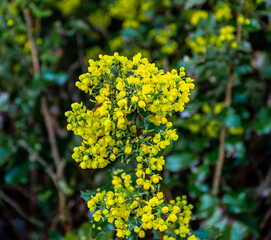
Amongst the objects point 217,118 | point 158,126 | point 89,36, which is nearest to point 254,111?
point 217,118

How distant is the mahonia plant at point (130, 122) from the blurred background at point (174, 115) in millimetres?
527

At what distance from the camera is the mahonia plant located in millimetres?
599

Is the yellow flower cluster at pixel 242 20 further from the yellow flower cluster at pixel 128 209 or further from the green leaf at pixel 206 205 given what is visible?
the yellow flower cluster at pixel 128 209

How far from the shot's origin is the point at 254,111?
5.77 ft

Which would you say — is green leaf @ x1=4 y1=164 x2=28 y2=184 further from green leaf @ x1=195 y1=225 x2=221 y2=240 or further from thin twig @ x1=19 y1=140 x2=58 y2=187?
green leaf @ x1=195 y1=225 x2=221 y2=240

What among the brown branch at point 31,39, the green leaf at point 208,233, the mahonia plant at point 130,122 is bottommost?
the green leaf at point 208,233

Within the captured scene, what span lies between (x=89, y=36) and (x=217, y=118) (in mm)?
1023

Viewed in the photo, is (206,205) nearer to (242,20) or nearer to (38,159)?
(242,20)

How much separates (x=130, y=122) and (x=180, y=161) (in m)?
0.93

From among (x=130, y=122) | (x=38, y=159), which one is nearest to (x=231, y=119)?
(x=130, y=122)

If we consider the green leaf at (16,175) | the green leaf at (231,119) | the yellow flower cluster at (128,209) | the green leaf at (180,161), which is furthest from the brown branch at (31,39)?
the yellow flower cluster at (128,209)

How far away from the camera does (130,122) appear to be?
0.65 meters

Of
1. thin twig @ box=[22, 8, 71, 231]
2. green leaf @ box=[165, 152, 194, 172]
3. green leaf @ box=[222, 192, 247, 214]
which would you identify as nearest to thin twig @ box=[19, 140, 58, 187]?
thin twig @ box=[22, 8, 71, 231]

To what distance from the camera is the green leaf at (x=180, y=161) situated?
151cm
